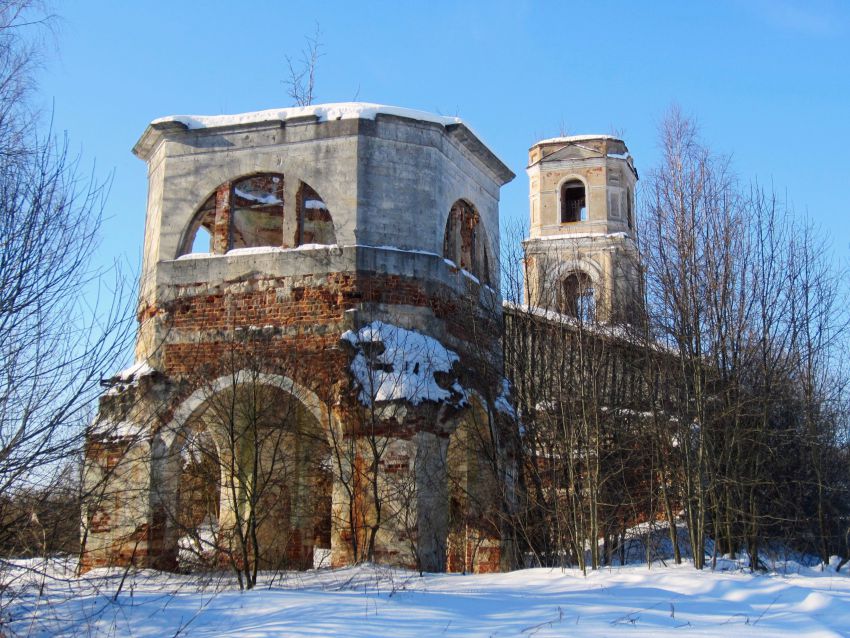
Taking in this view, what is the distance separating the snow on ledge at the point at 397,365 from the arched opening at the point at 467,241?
2.32 metres

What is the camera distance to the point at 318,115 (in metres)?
13.4

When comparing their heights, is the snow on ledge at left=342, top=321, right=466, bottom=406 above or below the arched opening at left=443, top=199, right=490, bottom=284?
below

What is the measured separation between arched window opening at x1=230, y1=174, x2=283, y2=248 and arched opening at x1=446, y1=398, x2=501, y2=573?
204 inches

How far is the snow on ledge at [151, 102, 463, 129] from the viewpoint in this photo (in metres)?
13.3

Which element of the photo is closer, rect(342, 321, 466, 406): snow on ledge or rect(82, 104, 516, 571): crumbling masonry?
rect(82, 104, 516, 571): crumbling masonry

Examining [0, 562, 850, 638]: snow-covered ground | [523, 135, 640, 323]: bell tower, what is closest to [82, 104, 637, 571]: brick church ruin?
[0, 562, 850, 638]: snow-covered ground

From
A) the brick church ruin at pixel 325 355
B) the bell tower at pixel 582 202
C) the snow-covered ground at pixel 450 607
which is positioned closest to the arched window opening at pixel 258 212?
the brick church ruin at pixel 325 355

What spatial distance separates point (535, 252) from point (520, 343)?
1339 centimetres

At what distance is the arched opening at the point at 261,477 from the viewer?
12.4 metres

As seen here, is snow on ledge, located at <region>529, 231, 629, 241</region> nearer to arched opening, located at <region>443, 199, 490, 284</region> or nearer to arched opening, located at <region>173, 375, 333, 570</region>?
arched opening, located at <region>443, 199, 490, 284</region>

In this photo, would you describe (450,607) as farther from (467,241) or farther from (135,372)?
(467,241)

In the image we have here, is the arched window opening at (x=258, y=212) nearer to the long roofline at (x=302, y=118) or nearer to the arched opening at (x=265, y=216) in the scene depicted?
the arched opening at (x=265, y=216)

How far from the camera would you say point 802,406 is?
17.1 metres

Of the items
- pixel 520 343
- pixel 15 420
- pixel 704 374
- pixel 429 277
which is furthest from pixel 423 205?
pixel 15 420
